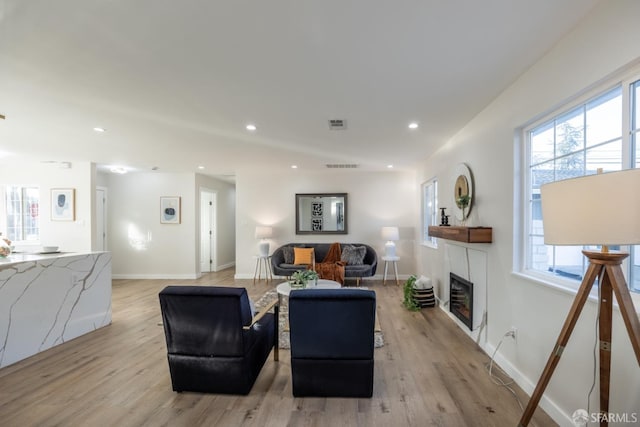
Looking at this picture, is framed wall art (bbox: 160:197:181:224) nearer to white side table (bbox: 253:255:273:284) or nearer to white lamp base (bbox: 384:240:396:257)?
white side table (bbox: 253:255:273:284)

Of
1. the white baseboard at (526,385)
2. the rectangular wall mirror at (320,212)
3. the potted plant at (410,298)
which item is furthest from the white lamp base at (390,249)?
the white baseboard at (526,385)

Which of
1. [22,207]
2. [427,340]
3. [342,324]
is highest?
[22,207]

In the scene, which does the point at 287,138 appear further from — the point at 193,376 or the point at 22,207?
the point at 22,207

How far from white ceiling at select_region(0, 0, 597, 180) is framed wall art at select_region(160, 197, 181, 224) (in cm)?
278

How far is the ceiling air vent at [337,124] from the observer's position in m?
3.29

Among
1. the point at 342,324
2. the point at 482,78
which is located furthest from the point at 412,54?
the point at 342,324

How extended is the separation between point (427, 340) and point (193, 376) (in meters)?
2.40

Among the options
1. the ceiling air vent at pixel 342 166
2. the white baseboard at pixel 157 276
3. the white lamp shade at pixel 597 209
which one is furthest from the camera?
the white baseboard at pixel 157 276

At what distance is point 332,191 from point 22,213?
6269mm

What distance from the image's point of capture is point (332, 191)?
6477 mm

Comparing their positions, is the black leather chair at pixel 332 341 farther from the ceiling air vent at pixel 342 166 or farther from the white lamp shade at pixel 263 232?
the white lamp shade at pixel 263 232

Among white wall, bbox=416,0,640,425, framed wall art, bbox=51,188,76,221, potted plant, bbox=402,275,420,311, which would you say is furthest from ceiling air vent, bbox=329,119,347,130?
framed wall art, bbox=51,188,76,221

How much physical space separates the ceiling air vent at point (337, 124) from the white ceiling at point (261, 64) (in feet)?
0.23

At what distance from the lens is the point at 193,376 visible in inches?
86.7
